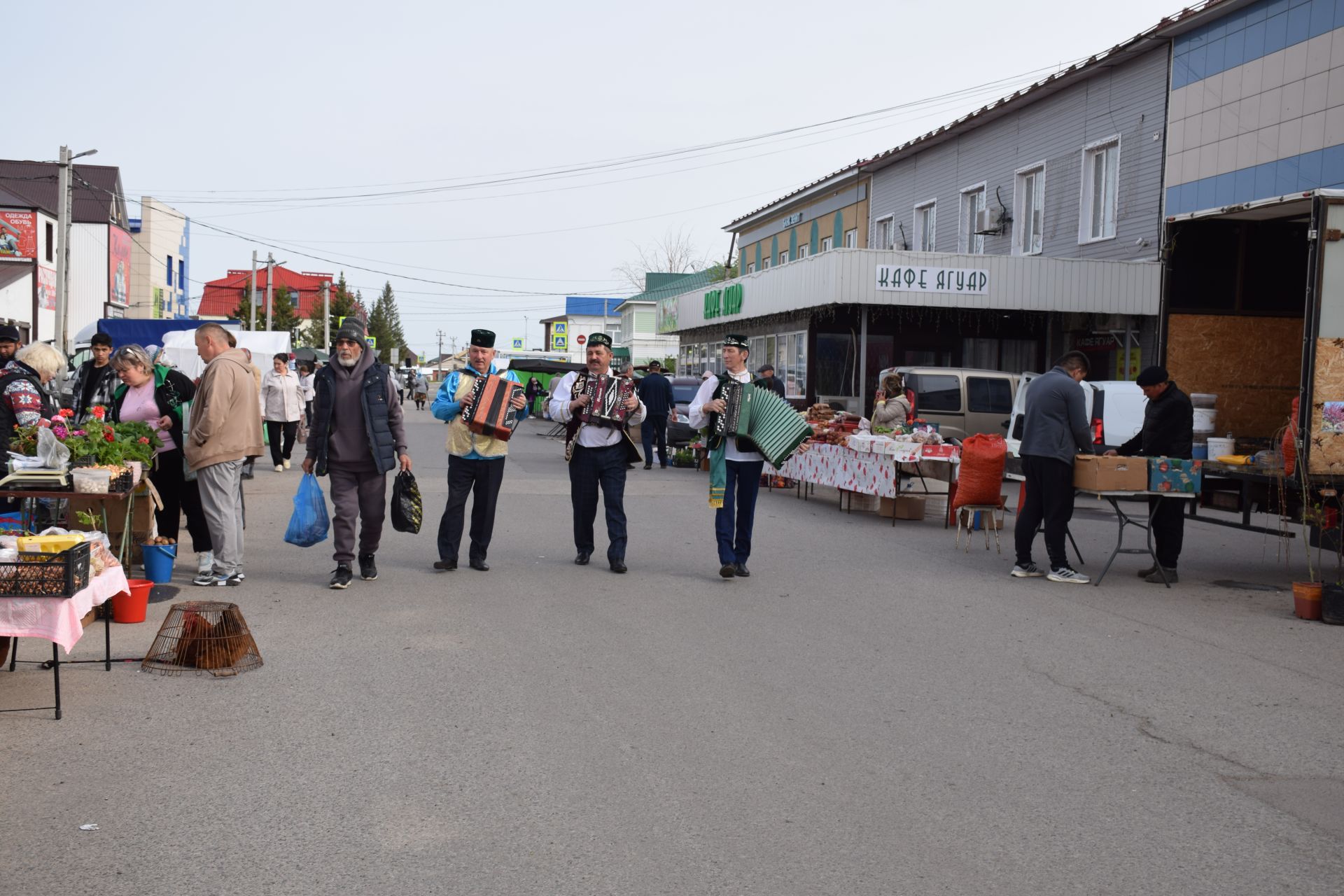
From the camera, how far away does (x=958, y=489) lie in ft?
42.4

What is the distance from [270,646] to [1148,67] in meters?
21.9

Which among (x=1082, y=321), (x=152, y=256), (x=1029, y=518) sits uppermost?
(x=152, y=256)

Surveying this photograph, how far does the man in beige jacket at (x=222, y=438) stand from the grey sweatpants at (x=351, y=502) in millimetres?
681

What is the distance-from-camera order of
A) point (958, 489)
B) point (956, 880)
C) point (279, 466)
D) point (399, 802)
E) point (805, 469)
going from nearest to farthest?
point (956, 880)
point (399, 802)
point (958, 489)
point (805, 469)
point (279, 466)

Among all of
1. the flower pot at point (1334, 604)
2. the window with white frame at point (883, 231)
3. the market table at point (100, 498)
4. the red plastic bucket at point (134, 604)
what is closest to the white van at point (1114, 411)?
the flower pot at point (1334, 604)

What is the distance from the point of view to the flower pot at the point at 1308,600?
9062 millimetres

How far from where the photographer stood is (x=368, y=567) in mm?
9938

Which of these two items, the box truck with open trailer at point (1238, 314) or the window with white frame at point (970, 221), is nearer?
the box truck with open trailer at point (1238, 314)

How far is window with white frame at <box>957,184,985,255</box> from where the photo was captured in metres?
30.6

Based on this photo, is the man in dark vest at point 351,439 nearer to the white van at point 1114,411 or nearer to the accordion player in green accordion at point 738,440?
the accordion player in green accordion at point 738,440

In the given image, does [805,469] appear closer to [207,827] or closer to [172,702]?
[172,702]

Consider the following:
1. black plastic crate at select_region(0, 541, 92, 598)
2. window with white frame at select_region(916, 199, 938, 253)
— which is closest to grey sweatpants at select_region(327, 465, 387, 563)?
black plastic crate at select_region(0, 541, 92, 598)

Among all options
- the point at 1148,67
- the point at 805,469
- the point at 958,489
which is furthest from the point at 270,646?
the point at 1148,67

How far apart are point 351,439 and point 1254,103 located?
17.7m
